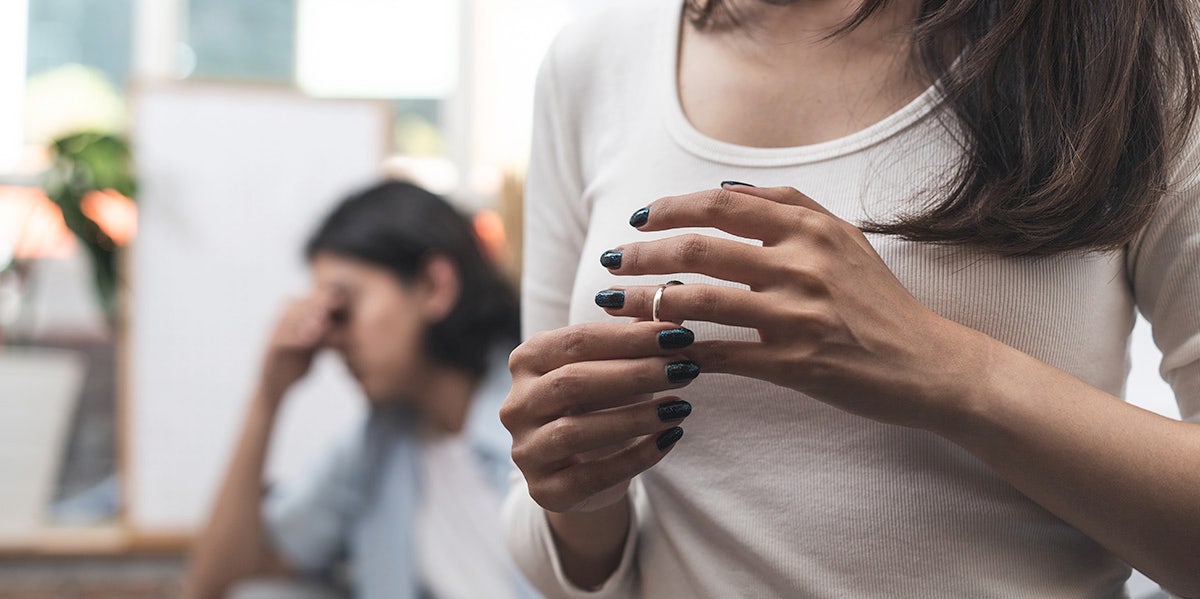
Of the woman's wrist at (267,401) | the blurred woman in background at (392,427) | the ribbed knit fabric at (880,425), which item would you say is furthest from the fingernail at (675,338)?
the woman's wrist at (267,401)

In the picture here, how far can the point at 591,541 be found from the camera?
0.65 meters

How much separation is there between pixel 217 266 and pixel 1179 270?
209cm

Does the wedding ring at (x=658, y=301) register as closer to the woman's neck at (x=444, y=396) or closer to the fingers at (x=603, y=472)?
the fingers at (x=603, y=472)

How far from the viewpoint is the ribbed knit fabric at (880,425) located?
0.54m

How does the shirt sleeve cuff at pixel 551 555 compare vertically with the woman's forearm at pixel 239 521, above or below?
above

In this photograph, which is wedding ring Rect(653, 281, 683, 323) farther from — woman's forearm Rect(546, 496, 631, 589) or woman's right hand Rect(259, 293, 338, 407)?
woman's right hand Rect(259, 293, 338, 407)

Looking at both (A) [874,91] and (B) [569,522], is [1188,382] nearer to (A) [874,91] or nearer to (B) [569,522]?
(A) [874,91]

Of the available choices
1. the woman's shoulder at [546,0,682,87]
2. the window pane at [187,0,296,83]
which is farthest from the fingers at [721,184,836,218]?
the window pane at [187,0,296,83]

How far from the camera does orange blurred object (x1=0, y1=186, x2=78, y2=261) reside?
242 centimetres

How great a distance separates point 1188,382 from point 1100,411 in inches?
3.3

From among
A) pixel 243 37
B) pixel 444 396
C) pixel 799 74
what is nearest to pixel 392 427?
pixel 444 396

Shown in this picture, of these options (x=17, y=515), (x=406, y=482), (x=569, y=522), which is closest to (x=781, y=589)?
(x=569, y=522)

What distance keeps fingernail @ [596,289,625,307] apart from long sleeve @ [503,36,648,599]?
0.21m

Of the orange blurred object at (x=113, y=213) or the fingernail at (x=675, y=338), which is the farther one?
the orange blurred object at (x=113, y=213)
